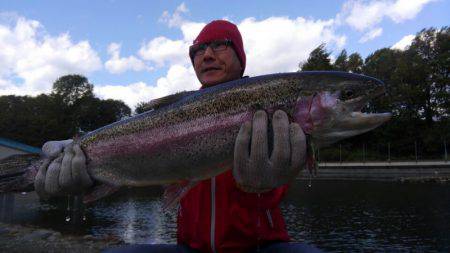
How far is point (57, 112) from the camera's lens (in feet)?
392

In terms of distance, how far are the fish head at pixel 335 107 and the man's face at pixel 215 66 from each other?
1646mm

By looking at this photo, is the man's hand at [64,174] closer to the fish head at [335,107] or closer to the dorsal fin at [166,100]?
the dorsal fin at [166,100]

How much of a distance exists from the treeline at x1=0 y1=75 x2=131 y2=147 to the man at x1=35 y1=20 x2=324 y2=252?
110 metres

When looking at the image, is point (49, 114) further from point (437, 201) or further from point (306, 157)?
point (306, 157)

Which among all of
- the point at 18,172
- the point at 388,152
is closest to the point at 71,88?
the point at 388,152

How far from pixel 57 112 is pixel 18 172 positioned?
400ft

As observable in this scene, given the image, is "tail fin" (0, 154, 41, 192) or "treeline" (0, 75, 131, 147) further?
"treeline" (0, 75, 131, 147)

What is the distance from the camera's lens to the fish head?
4.39m

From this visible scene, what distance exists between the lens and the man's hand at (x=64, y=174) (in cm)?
541

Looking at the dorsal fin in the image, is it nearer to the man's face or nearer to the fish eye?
the man's face

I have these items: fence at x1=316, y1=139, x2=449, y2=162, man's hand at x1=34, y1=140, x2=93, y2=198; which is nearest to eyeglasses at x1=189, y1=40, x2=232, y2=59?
man's hand at x1=34, y1=140, x2=93, y2=198

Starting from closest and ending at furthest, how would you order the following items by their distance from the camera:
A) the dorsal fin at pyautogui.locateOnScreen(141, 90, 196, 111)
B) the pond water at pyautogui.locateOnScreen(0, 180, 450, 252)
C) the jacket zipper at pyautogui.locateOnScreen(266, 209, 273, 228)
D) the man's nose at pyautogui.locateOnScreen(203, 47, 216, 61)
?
the jacket zipper at pyautogui.locateOnScreen(266, 209, 273, 228) → the dorsal fin at pyautogui.locateOnScreen(141, 90, 196, 111) → the man's nose at pyautogui.locateOnScreen(203, 47, 216, 61) → the pond water at pyautogui.locateOnScreen(0, 180, 450, 252)

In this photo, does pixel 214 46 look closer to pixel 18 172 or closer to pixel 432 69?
pixel 18 172

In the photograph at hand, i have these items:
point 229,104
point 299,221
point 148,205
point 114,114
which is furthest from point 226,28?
point 114,114
